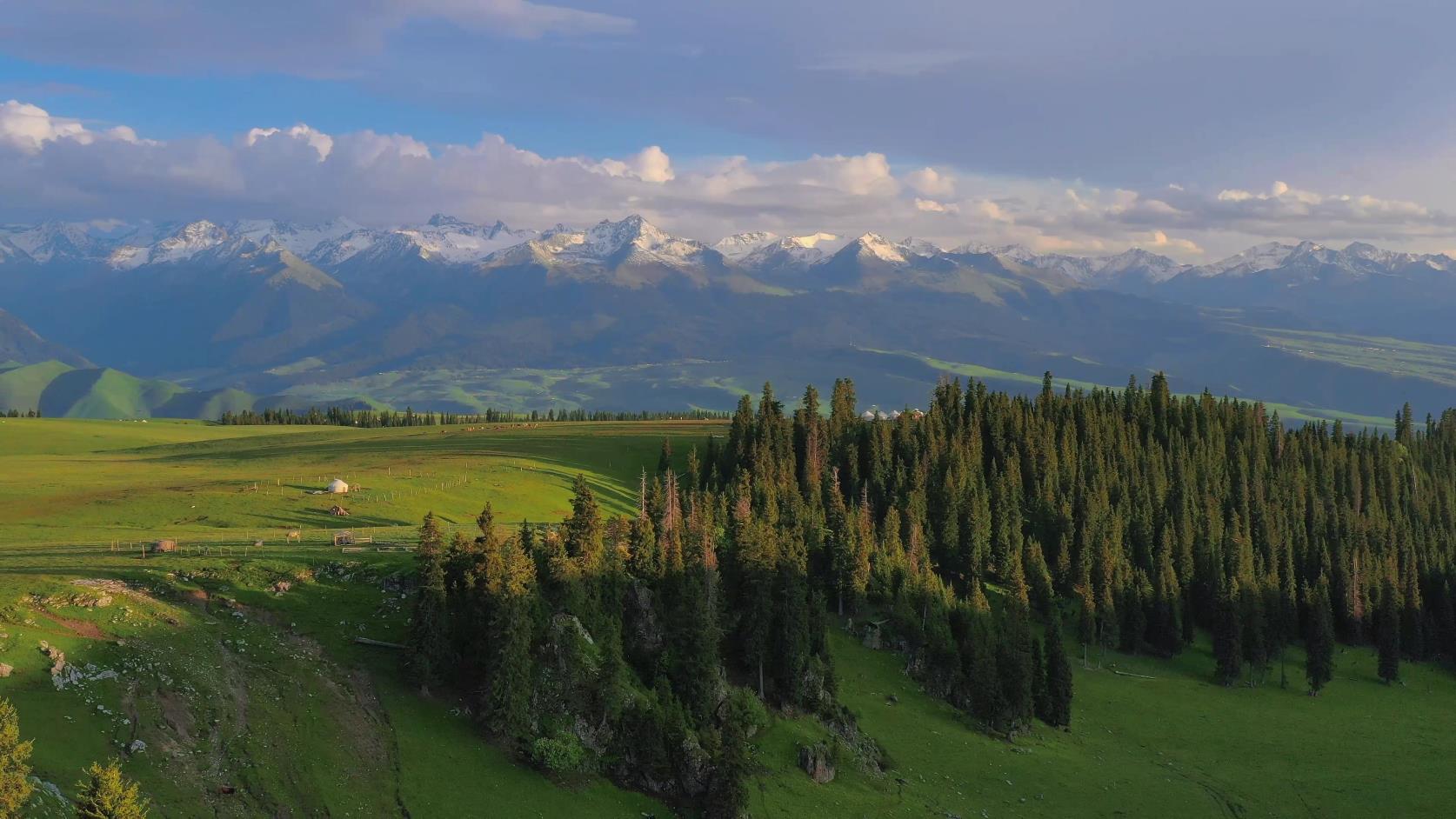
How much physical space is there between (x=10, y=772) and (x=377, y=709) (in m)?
24.7

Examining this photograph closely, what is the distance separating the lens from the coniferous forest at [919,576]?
71.9 meters

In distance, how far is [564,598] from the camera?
76188mm

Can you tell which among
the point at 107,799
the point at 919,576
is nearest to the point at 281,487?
the point at 919,576

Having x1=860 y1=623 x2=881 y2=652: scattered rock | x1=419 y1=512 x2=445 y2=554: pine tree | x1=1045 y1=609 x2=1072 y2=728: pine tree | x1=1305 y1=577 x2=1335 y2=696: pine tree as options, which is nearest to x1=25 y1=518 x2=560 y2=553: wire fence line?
x1=419 y1=512 x2=445 y2=554: pine tree

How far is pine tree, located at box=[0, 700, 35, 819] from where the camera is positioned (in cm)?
4172

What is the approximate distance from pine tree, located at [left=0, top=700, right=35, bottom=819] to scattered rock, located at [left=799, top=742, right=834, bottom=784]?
5112 centimetres

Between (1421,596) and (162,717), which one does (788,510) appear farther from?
(1421,596)

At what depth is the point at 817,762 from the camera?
257 feet

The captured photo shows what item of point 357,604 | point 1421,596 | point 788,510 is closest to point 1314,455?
point 1421,596

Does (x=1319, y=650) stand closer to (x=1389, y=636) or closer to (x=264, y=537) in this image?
(x=1389, y=636)

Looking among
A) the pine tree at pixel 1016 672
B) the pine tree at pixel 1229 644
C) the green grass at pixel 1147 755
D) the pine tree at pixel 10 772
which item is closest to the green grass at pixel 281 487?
the pine tree at pixel 10 772

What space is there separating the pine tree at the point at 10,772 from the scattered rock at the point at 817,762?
51.1 m

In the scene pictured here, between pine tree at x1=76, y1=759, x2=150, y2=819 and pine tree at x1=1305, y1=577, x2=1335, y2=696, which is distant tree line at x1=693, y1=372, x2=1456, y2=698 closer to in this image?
pine tree at x1=1305, y1=577, x2=1335, y2=696

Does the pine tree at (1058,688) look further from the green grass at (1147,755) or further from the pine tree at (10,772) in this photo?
the pine tree at (10,772)
